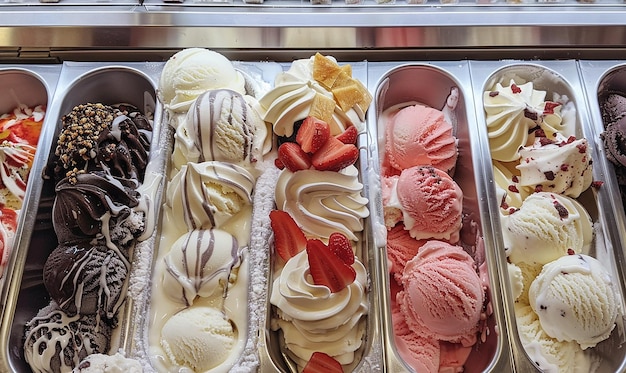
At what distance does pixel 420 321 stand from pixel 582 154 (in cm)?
78

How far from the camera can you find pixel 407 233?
1962 millimetres

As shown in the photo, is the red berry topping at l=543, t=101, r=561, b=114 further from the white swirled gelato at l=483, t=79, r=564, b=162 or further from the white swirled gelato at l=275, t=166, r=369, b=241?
the white swirled gelato at l=275, t=166, r=369, b=241

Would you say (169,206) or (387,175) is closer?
(169,206)

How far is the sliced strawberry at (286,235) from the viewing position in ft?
5.69

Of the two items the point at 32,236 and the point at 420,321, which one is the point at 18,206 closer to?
the point at 32,236

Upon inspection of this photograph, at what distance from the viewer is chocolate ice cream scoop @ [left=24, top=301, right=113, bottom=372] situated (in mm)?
1656

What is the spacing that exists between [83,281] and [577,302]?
1.48 metres

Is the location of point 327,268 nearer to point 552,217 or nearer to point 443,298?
point 443,298

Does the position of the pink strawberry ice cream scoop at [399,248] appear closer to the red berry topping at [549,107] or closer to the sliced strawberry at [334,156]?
the sliced strawberry at [334,156]

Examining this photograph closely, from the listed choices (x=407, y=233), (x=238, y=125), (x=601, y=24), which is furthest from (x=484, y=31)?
(x=238, y=125)

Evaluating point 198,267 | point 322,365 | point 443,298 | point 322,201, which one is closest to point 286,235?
point 322,201

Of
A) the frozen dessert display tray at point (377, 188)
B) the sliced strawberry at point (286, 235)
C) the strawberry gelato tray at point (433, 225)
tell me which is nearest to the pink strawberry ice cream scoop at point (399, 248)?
the strawberry gelato tray at point (433, 225)

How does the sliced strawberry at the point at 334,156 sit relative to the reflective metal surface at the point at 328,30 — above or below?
below

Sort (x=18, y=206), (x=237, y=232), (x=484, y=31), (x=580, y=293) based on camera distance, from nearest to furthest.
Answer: (x=580, y=293) → (x=237, y=232) → (x=18, y=206) → (x=484, y=31)
